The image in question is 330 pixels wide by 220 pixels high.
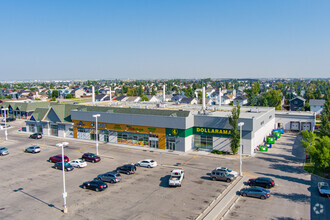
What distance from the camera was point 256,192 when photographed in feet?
87.8

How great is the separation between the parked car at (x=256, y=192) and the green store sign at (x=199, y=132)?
17.3m

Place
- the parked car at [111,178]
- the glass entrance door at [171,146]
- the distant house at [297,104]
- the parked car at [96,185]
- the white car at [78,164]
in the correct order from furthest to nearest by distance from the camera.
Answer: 1. the distant house at [297,104]
2. the glass entrance door at [171,146]
3. the white car at [78,164]
4. the parked car at [111,178]
5. the parked car at [96,185]

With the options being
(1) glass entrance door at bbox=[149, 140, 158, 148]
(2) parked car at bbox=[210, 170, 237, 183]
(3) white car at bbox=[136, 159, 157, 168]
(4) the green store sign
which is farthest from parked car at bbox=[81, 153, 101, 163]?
(2) parked car at bbox=[210, 170, 237, 183]

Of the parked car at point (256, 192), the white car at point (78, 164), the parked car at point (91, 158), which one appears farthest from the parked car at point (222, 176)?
the white car at point (78, 164)

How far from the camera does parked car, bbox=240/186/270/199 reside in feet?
87.0

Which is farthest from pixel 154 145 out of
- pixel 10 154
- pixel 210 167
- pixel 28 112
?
pixel 28 112

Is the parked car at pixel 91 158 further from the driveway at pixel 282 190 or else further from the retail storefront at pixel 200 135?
the driveway at pixel 282 190

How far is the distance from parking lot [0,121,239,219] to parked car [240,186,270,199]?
9.39ft

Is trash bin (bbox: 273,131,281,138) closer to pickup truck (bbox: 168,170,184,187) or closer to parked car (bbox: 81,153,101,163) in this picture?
pickup truck (bbox: 168,170,184,187)

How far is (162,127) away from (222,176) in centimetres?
1772

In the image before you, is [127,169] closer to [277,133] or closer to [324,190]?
[324,190]

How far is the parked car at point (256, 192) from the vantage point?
26.5 meters

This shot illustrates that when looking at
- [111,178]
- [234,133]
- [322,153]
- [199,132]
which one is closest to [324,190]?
[322,153]

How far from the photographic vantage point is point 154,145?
158 ft
